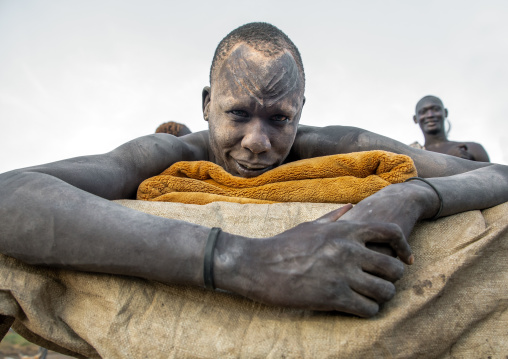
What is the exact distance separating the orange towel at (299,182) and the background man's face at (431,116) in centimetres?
413

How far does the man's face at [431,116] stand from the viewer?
203 inches

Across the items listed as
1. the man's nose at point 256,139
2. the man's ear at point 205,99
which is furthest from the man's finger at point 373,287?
the man's ear at point 205,99

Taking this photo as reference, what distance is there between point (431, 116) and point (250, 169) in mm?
4357

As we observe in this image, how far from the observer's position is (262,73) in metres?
1.53

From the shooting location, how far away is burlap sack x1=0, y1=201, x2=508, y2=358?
970 mm

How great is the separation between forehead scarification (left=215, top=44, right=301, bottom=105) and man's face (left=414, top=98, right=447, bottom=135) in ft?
13.5

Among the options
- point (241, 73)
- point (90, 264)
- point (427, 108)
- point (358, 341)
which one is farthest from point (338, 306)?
point (427, 108)

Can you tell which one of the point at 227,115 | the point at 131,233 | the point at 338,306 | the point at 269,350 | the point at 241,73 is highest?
the point at 241,73

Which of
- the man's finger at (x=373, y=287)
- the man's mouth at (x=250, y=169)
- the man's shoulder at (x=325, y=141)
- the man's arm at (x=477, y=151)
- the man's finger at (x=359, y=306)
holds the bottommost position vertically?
the man's arm at (x=477, y=151)

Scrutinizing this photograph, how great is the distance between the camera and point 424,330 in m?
0.98

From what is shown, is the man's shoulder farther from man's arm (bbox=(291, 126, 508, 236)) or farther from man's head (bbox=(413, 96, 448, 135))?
man's head (bbox=(413, 96, 448, 135))

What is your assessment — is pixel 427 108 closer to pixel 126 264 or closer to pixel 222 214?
pixel 222 214

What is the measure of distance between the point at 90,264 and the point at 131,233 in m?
0.14

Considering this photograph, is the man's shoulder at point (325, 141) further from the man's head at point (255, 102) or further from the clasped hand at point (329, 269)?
the clasped hand at point (329, 269)
